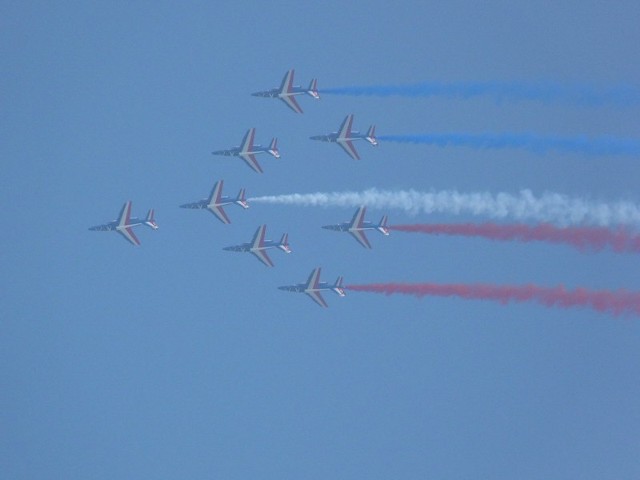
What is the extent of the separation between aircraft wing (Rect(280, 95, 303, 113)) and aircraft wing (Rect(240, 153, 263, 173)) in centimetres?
277

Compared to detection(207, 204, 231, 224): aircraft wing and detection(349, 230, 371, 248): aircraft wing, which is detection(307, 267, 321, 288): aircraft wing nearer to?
detection(349, 230, 371, 248): aircraft wing

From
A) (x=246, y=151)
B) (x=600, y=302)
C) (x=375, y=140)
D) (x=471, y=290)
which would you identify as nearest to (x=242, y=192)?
(x=246, y=151)

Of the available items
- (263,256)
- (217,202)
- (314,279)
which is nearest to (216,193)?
(217,202)

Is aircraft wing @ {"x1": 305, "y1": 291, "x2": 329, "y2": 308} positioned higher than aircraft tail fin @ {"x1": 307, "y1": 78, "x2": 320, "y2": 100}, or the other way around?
aircraft tail fin @ {"x1": 307, "y1": 78, "x2": 320, "y2": 100}

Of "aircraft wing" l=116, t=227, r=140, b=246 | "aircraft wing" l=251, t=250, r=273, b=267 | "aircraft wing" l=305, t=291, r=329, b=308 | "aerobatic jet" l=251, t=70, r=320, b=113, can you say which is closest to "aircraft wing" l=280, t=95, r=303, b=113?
"aerobatic jet" l=251, t=70, r=320, b=113

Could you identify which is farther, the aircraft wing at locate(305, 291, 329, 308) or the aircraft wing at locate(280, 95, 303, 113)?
the aircraft wing at locate(280, 95, 303, 113)

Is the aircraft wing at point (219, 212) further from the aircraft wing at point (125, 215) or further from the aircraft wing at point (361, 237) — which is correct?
the aircraft wing at point (361, 237)

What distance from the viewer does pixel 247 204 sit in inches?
2530

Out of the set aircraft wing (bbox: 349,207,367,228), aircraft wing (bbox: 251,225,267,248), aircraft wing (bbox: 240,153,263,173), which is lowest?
aircraft wing (bbox: 251,225,267,248)

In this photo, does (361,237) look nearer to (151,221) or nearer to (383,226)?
(383,226)

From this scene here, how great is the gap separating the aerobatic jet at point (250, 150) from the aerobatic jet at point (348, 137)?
1882mm

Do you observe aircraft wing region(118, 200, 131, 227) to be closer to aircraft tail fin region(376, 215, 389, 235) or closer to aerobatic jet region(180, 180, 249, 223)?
aerobatic jet region(180, 180, 249, 223)

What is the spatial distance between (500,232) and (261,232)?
14.2 meters

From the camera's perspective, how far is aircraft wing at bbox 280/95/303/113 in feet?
212
